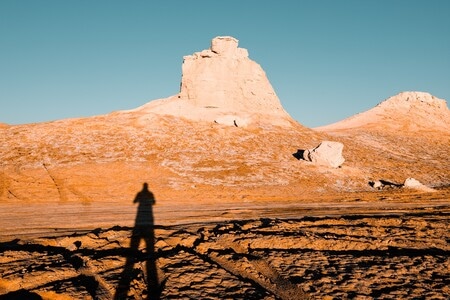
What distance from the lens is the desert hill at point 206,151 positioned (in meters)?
26.3

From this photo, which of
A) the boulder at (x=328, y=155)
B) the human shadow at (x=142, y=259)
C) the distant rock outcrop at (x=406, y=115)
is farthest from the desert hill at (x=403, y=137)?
the human shadow at (x=142, y=259)

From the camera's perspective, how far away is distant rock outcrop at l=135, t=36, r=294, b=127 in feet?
179

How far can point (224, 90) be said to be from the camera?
5669 cm

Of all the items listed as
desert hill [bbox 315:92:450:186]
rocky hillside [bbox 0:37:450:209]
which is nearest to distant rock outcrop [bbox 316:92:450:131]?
desert hill [bbox 315:92:450:186]

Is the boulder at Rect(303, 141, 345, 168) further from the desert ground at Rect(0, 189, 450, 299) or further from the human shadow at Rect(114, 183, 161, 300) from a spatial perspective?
the human shadow at Rect(114, 183, 161, 300)

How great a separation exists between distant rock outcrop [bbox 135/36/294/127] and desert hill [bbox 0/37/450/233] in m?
0.18

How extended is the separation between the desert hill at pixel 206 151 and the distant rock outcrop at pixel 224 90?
0.60ft

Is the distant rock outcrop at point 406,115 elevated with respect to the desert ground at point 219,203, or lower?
elevated

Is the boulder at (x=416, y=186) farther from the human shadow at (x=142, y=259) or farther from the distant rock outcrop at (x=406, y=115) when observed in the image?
the distant rock outcrop at (x=406, y=115)

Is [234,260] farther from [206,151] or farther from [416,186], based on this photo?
[206,151]

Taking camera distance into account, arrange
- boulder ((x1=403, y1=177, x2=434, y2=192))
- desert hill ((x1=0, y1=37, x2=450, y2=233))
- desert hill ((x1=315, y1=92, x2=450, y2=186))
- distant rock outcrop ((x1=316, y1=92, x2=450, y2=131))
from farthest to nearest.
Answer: distant rock outcrop ((x1=316, y1=92, x2=450, y2=131)) < desert hill ((x1=315, y1=92, x2=450, y2=186)) < boulder ((x1=403, y1=177, x2=434, y2=192)) < desert hill ((x1=0, y1=37, x2=450, y2=233))

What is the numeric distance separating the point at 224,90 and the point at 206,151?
20.8m

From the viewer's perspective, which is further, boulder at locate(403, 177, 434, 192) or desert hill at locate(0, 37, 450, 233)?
boulder at locate(403, 177, 434, 192)

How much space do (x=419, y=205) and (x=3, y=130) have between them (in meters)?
48.0
